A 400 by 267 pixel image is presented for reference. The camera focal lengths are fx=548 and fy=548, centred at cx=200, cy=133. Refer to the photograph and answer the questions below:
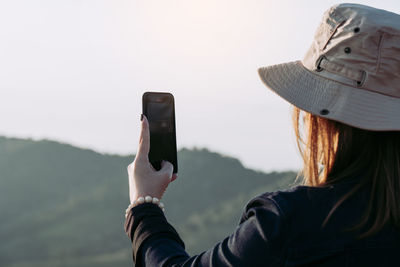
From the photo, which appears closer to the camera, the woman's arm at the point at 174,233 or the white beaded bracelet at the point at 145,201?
the woman's arm at the point at 174,233

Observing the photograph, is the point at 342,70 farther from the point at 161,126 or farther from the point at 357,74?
the point at 161,126

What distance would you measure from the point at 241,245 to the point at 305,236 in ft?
0.49

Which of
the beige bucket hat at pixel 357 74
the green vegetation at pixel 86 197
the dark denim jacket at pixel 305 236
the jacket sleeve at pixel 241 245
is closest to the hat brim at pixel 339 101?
the beige bucket hat at pixel 357 74

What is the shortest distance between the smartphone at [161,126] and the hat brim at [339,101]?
497mm

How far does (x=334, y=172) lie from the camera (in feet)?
4.51

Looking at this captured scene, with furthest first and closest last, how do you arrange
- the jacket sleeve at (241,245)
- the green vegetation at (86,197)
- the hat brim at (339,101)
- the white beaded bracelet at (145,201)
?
the green vegetation at (86,197) → the white beaded bracelet at (145,201) → the hat brim at (339,101) → the jacket sleeve at (241,245)

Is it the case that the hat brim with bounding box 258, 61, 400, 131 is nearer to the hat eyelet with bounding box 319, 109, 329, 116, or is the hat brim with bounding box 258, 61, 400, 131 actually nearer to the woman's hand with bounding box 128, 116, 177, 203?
the hat eyelet with bounding box 319, 109, 329, 116

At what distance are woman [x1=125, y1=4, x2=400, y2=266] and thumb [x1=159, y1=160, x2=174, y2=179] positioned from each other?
19 centimetres

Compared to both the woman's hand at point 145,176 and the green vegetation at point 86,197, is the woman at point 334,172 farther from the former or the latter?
the green vegetation at point 86,197

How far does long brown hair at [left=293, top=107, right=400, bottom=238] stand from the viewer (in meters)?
1.26

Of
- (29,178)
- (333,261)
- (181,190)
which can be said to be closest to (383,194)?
(333,261)

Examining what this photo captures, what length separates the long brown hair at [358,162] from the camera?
1263mm

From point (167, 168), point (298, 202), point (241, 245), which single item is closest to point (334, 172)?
point (298, 202)

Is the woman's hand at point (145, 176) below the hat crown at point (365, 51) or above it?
below
